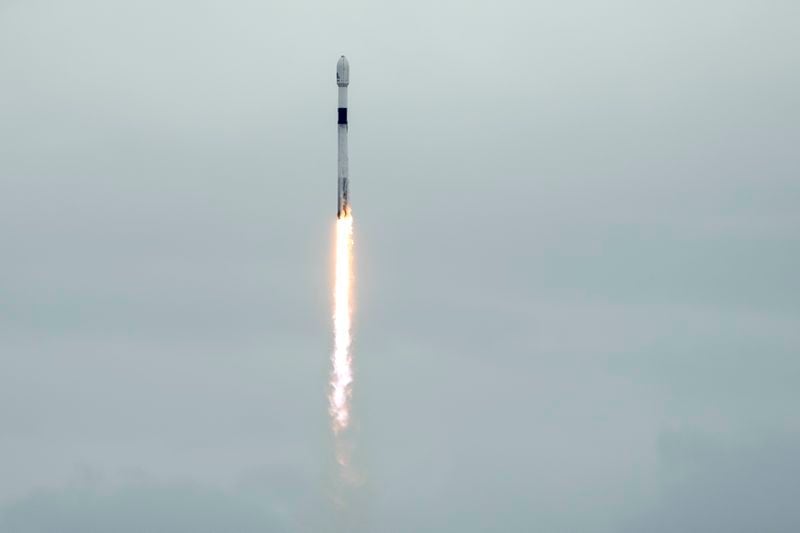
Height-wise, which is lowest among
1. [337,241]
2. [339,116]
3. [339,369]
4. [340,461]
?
[340,461]

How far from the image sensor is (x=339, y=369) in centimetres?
10031

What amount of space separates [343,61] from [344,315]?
51.9ft

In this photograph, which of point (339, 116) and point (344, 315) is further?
point (344, 315)

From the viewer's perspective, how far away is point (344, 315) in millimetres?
99125

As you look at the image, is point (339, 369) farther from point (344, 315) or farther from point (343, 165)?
point (343, 165)

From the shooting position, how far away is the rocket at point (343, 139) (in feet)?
305

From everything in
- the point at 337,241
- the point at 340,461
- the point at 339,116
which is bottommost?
the point at 340,461

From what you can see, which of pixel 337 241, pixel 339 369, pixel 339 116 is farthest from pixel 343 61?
pixel 339 369

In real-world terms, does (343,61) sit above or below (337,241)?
above

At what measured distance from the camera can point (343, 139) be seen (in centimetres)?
9306

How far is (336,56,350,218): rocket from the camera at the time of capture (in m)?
93.0

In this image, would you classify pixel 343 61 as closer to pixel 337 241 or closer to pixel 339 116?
pixel 339 116

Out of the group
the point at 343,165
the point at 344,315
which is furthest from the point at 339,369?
the point at 343,165

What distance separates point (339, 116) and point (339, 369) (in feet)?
54.8
